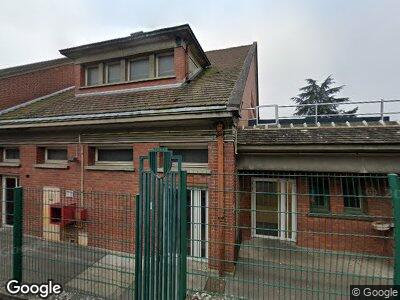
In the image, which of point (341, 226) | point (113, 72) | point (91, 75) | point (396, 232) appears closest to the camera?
point (396, 232)

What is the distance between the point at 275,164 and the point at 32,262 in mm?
6058

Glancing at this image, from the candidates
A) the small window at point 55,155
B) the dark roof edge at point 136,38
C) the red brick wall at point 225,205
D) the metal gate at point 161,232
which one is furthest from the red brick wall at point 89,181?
the dark roof edge at point 136,38

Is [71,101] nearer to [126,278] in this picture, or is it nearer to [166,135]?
[166,135]

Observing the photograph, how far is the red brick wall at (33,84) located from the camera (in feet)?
38.0

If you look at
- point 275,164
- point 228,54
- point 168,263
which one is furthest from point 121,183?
point 228,54

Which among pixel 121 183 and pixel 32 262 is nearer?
pixel 32 262

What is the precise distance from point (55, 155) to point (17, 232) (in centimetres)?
553

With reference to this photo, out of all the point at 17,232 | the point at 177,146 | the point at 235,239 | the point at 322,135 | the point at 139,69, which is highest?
the point at 139,69

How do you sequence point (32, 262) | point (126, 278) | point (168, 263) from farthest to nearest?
point (126, 278)
point (32, 262)
point (168, 263)

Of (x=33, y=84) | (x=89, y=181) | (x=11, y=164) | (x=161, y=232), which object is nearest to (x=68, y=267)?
(x=89, y=181)

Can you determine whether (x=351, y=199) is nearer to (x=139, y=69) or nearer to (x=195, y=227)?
(x=195, y=227)

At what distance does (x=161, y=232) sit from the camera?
3.39 metres

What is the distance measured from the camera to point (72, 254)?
4996 mm

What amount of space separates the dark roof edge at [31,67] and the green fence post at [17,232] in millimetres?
9858
